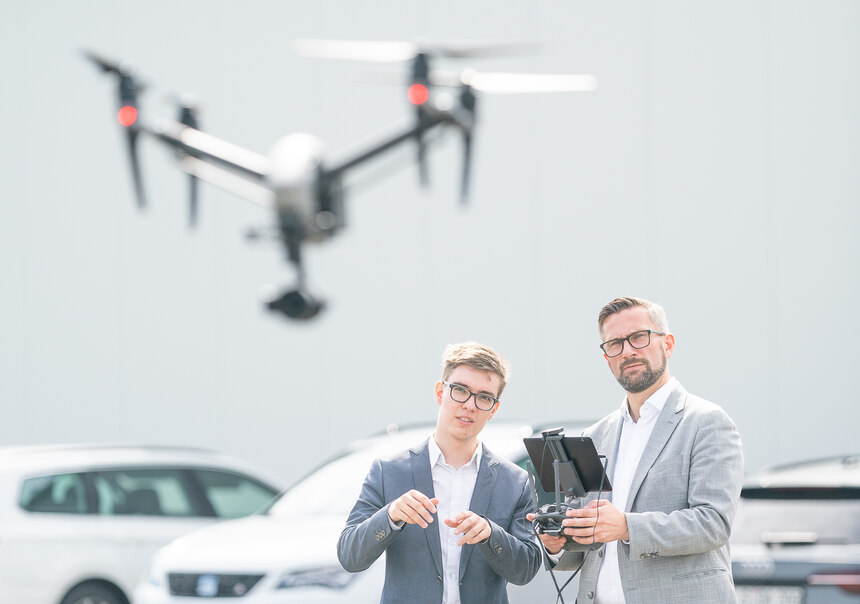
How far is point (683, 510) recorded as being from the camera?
294cm

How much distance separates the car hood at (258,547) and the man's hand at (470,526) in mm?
2241

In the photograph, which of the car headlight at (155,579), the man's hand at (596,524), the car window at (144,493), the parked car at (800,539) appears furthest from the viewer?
the car window at (144,493)

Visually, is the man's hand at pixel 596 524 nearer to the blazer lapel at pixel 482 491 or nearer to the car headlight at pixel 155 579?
the blazer lapel at pixel 482 491

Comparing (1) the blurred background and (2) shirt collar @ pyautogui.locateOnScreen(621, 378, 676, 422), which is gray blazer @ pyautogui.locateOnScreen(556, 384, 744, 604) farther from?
(1) the blurred background

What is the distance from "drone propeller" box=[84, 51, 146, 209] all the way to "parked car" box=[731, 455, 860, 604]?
24.7 feet

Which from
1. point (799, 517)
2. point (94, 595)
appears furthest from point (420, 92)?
point (799, 517)

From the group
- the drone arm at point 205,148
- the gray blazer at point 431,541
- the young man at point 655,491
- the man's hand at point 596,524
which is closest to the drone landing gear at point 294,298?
the drone arm at point 205,148

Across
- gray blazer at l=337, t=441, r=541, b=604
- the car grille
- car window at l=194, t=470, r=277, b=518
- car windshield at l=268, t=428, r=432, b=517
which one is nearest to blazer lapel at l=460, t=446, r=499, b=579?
gray blazer at l=337, t=441, r=541, b=604

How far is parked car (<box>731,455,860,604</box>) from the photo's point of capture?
4.27 meters

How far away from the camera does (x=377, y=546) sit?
3.04m

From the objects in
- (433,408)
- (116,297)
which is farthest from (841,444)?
(116,297)

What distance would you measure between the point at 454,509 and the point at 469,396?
0.33 meters

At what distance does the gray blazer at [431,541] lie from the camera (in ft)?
10.1

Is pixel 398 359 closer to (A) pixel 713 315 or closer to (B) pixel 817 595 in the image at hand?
(A) pixel 713 315
